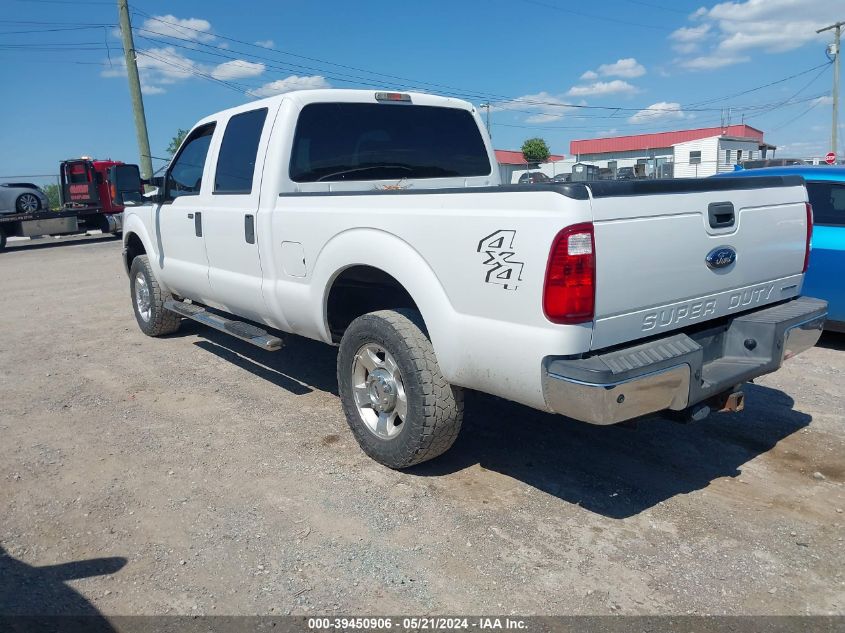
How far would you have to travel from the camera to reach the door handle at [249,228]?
488 centimetres

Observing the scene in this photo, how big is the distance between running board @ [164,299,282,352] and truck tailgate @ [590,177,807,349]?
259 cm

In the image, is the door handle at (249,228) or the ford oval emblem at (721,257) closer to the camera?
the ford oval emblem at (721,257)

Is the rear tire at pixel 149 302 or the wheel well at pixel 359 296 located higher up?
the wheel well at pixel 359 296

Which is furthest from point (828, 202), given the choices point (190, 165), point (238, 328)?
point (190, 165)

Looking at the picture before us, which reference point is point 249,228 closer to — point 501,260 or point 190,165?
point 190,165

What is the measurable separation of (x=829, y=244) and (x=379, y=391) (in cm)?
436

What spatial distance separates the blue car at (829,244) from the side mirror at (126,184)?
536 cm

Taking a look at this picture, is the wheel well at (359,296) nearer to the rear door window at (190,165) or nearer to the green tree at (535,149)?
the rear door window at (190,165)

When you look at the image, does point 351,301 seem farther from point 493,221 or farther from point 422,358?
point 493,221

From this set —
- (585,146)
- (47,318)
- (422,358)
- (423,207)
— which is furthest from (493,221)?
(585,146)

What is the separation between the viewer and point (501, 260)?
3121mm

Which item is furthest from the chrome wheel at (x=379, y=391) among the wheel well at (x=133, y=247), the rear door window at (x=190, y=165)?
the wheel well at (x=133, y=247)

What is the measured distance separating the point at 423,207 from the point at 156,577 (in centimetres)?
210

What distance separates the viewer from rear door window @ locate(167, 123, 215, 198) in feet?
19.2
